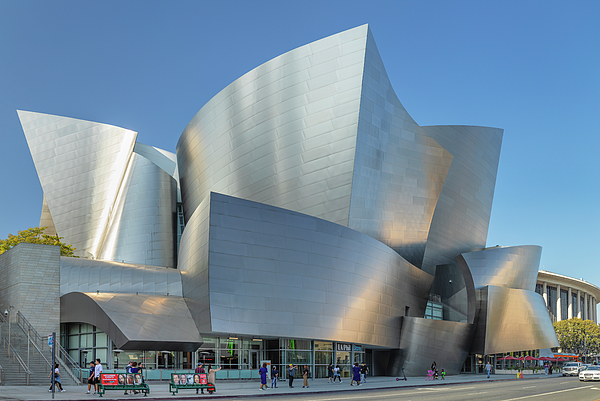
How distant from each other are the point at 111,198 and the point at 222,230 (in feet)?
82.8

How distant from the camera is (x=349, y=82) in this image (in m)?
39.2

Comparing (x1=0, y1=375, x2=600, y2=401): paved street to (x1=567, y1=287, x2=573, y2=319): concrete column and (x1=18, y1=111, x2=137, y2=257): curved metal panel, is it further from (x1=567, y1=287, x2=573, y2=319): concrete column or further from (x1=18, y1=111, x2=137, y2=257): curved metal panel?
(x1=567, y1=287, x2=573, y2=319): concrete column

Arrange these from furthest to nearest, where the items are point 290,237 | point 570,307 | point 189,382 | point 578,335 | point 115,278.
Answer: point 570,307
point 578,335
point 115,278
point 290,237
point 189,382

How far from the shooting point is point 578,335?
94.6 metres

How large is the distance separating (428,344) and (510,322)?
10.9 m

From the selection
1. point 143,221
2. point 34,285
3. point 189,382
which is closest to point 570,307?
point 143,221

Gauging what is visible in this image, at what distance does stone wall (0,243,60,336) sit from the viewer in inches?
1261

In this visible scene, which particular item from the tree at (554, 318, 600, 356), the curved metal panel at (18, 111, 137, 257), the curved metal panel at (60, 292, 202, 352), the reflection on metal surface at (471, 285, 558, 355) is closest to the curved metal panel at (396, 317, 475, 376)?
the reflection on metal surface at (471, 285, 558, 355)

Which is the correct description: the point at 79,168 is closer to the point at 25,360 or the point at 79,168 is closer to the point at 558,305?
the point at 25,360

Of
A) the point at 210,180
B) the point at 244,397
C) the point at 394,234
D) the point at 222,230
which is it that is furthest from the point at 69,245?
the point at 244,397

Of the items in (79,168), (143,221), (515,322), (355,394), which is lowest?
(515,322)

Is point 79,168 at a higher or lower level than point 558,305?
higher

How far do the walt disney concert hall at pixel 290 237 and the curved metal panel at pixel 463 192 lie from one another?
0.69 ft

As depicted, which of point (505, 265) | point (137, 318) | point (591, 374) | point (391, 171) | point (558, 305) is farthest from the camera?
point (558, 305)
